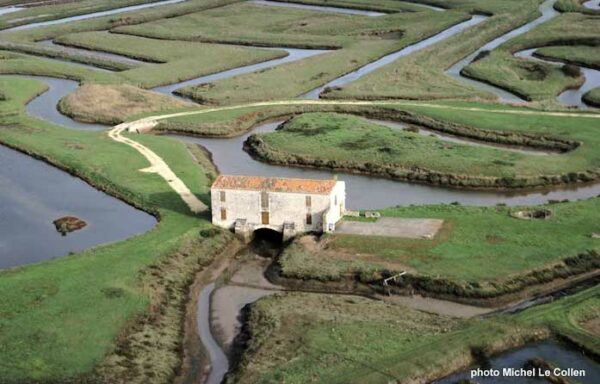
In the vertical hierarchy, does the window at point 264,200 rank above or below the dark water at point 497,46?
above

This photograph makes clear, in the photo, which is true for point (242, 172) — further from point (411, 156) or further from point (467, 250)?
point (467, 250)

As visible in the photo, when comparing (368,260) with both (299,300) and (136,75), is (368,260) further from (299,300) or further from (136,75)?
(136,75)

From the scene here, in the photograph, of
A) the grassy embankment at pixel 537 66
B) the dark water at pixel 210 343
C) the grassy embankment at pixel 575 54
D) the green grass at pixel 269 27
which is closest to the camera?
the dark water at pixel 210 343

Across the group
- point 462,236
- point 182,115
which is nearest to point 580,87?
point 182,115

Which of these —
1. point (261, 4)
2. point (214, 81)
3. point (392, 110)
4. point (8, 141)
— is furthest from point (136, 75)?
point (261, 4)

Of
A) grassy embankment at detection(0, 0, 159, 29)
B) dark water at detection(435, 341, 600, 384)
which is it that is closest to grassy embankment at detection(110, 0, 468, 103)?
grassy embankment at detection(0, 0, 159, 29)

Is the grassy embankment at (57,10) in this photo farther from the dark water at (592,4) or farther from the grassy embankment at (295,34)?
the dark water at (592,4)

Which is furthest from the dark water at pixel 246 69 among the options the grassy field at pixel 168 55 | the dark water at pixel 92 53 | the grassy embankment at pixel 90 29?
the dark water at pixel 92 53
